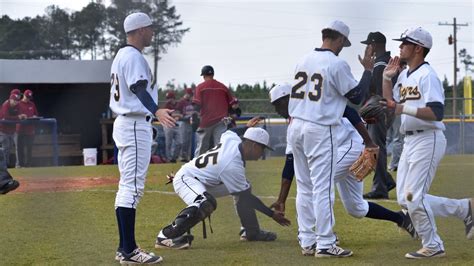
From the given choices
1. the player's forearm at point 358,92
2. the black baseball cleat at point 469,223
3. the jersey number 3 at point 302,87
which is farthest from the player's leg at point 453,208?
the jersey number 3 at point 302,87

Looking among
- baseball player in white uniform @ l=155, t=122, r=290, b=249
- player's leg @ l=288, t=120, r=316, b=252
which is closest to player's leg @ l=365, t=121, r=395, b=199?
baseball player in white uniform @ l=155, t=122, r=290, b=249

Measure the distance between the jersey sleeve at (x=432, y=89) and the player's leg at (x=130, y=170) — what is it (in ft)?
6.63

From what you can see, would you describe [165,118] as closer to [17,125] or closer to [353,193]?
[353,193]

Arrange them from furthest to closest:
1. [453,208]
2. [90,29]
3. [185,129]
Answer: [185,129], [90,29], [453,208]

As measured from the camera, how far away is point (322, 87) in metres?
6.07

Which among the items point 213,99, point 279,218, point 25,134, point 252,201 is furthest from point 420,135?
point 25,134

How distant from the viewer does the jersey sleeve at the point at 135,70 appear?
5.89 m

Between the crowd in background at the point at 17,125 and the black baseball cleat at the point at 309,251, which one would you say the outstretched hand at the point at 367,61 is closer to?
the black baseball cleat at the point at 309,251

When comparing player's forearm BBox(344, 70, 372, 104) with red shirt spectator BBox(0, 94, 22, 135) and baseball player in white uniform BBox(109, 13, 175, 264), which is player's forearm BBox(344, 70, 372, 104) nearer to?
baseball player in white uniform BBox(109, 13, 175, 264)

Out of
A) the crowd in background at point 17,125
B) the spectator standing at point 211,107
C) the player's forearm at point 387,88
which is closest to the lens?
the player's forearm at point 387,88

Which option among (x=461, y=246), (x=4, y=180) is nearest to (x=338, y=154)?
(x=461, y=246)

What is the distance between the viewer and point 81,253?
21.1 ft

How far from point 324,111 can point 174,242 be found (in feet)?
5.42

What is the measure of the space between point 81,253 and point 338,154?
2.18 metres
